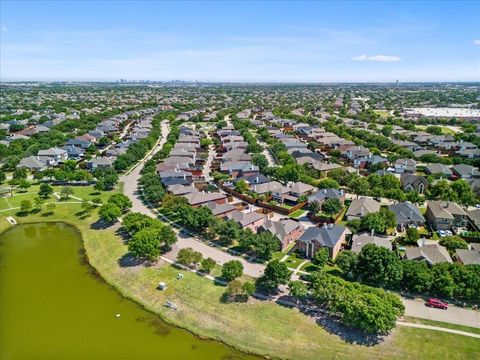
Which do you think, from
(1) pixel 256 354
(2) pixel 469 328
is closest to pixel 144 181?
(1) pixel 256 354

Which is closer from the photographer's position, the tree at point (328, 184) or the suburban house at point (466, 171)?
the tree at point (328, 184)

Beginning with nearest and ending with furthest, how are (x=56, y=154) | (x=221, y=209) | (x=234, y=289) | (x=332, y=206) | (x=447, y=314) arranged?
(x=447, y=314), (x=234, y=289), (x=332, y=206), (x=221, y=209), (x=56, y=154)

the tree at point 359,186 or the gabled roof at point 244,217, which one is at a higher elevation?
the tree at point 359,186

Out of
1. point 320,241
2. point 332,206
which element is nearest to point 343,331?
point 320,241

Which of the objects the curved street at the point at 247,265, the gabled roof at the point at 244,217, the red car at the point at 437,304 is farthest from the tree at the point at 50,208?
the red car at the point at 437,304

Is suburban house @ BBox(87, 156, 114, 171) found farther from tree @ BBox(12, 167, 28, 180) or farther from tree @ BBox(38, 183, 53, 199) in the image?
tree @ BBox(38, 183, 53, 199)

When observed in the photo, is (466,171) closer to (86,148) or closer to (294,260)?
(294,260)

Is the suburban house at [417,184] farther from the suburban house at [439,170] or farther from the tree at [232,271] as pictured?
the tree at [232,271]
